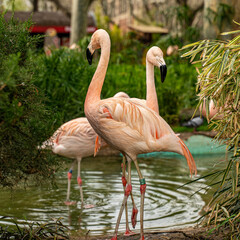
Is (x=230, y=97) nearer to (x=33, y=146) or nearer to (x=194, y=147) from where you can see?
(x=33, y=146)

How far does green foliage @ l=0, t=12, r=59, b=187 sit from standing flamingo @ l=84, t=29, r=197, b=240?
41 centimetres

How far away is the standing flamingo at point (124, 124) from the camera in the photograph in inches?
146

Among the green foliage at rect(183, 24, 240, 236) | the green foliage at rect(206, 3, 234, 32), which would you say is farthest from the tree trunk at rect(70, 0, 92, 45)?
the green foliage at rect(183, 24, 240, 236)

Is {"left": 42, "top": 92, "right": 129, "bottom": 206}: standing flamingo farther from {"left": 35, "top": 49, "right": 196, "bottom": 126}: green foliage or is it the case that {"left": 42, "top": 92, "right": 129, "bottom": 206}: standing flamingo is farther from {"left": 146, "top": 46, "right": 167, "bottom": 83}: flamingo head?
{"left": 146, "top": 46, "right": 167, "bottom": 83}: flamingo head

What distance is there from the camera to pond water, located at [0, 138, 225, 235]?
4.53 metres

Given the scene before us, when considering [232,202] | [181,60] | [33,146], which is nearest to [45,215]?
[33,146]

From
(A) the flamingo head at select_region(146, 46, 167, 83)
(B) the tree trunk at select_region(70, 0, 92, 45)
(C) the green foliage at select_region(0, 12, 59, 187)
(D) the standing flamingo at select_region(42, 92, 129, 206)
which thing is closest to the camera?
(C) the green foliage at select_region(0, 12, 59, 187)

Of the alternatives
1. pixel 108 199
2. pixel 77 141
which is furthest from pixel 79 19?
pixel 108 199

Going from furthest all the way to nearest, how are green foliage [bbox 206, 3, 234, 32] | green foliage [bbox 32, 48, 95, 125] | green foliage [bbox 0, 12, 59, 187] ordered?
1. green foliage [bbox 206, 3, 234, 32]
2. green foliage [bbox 32, 48, 95, 125]
3. green foliage [bbox 0, 12, 59, 187]

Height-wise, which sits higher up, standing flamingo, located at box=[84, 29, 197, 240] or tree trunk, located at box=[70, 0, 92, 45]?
tree trunk, located at box=[70, 0, 92, 45]

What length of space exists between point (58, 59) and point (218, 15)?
533 cm

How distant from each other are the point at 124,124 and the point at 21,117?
972 millimetres

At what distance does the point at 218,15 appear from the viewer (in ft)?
37.1

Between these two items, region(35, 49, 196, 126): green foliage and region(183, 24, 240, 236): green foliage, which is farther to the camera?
region(35, 49, 196, 126): green foliage
